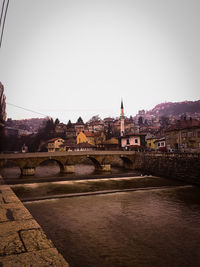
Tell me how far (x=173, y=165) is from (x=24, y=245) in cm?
2916

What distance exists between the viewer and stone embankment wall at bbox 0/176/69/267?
2.77 m

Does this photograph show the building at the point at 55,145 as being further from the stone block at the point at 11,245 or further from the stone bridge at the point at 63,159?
the stone block at the point at 11,245

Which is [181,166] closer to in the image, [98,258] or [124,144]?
[98,258]

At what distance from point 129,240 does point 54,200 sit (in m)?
8.61

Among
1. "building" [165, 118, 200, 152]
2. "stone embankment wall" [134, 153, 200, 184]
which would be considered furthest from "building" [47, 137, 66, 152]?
"stone embankment wall" [134, 153, 200, 184]

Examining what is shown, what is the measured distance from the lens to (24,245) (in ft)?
10.2

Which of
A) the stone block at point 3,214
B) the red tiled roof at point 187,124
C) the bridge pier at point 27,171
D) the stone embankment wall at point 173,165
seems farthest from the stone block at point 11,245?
the red tiled roof at point 187,124

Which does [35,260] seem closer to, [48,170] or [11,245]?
[11,245]

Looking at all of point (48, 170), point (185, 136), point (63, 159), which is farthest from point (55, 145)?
point (185, 136)

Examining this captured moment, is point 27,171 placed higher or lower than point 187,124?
lower

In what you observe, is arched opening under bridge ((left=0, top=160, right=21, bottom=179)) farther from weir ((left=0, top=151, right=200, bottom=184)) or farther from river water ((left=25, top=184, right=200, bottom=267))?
river water ((left=25, top=184, right=200, bottom=267))

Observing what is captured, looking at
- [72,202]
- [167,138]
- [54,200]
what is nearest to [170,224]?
[72,202]

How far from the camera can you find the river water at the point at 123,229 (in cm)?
738

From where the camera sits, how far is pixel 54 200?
1569cm
